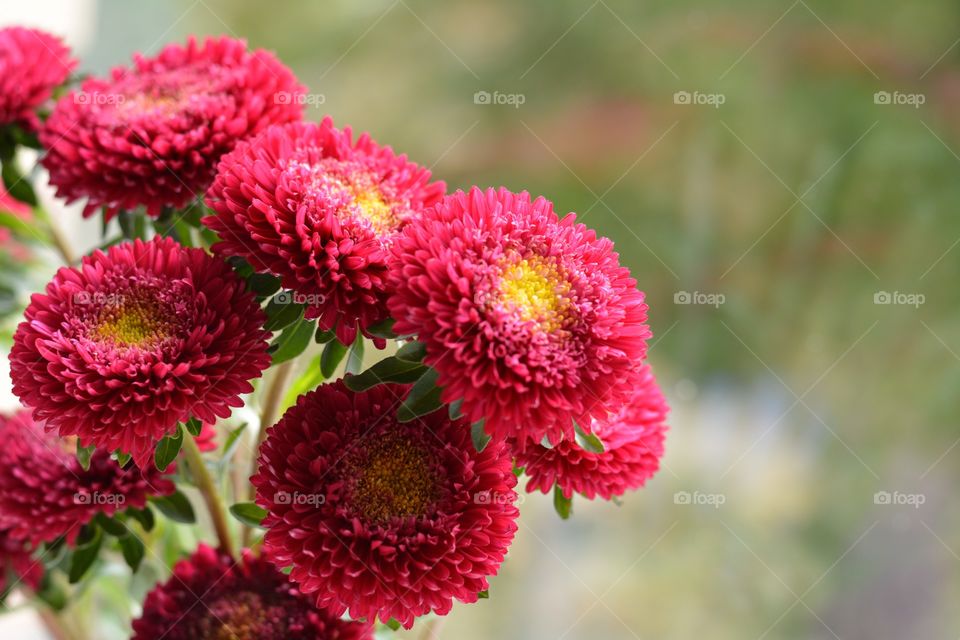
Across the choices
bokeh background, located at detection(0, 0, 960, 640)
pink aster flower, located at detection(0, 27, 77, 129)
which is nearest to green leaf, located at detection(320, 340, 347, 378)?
pink aster flower, located at detection(0, 27, 77, 129)

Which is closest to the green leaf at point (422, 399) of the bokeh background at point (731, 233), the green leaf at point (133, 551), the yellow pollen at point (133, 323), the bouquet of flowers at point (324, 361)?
the bouquet of flowers at point (324, 361)

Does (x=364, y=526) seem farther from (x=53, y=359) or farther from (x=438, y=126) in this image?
(x=438, y=126)

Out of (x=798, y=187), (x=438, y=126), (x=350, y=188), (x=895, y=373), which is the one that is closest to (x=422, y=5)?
(x=438, y=126)

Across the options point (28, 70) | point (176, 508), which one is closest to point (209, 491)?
point (176, 508)

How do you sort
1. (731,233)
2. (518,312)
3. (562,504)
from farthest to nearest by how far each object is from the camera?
1. (731,233)
2. (562,504)
3. (518,312)

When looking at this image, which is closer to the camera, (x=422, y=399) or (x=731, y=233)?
(x=422, y=399)

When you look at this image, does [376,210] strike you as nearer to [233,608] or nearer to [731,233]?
[233,608]
